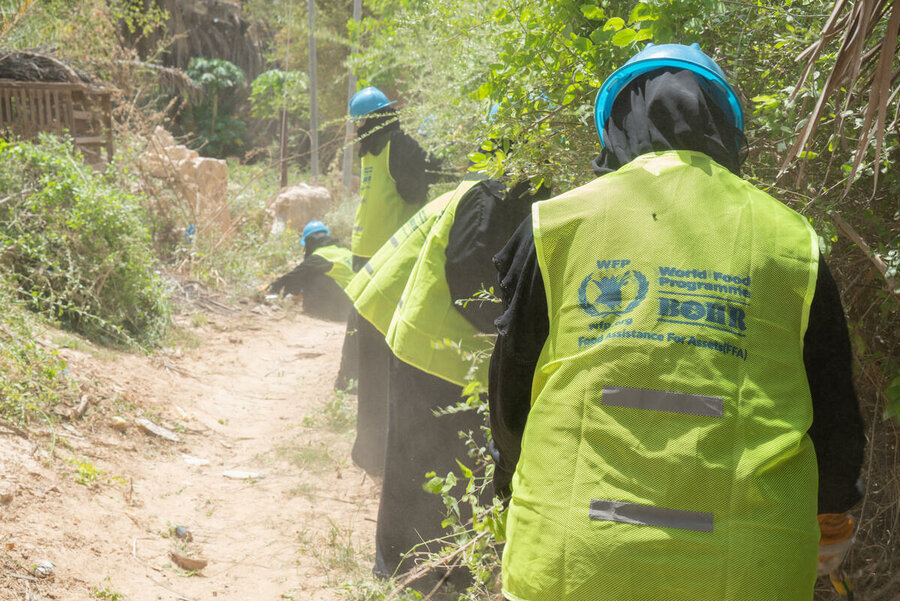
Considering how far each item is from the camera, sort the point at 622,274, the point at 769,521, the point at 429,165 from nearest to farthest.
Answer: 1. the point at 769,521
2. the point at 622,274
3. the point at 429,165

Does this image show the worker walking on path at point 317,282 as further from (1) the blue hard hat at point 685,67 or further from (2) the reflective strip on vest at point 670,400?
(2) the reflective strip on vest at point 670,400

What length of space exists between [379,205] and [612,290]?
13.7 feet

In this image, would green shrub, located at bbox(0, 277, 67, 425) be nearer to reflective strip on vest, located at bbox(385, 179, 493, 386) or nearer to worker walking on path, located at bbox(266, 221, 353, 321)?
reflective strip on vest, located at bbox(385, 179, 493, 386)

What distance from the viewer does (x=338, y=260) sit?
304 inches

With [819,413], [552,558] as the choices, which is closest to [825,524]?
[819,413]

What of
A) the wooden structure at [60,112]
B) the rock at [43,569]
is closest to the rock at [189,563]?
the rock at [43,569]

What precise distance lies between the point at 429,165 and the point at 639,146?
3.76m

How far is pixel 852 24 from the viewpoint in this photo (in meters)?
1.28

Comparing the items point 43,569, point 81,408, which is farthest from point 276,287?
point 43,569

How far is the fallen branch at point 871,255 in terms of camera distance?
1697 millimetres

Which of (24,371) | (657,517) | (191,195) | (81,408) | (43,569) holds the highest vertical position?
(191,195)

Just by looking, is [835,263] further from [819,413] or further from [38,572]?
[38,572]

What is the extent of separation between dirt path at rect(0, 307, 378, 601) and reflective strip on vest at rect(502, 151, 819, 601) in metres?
2.21

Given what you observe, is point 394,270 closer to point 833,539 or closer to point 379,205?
point 379,205
